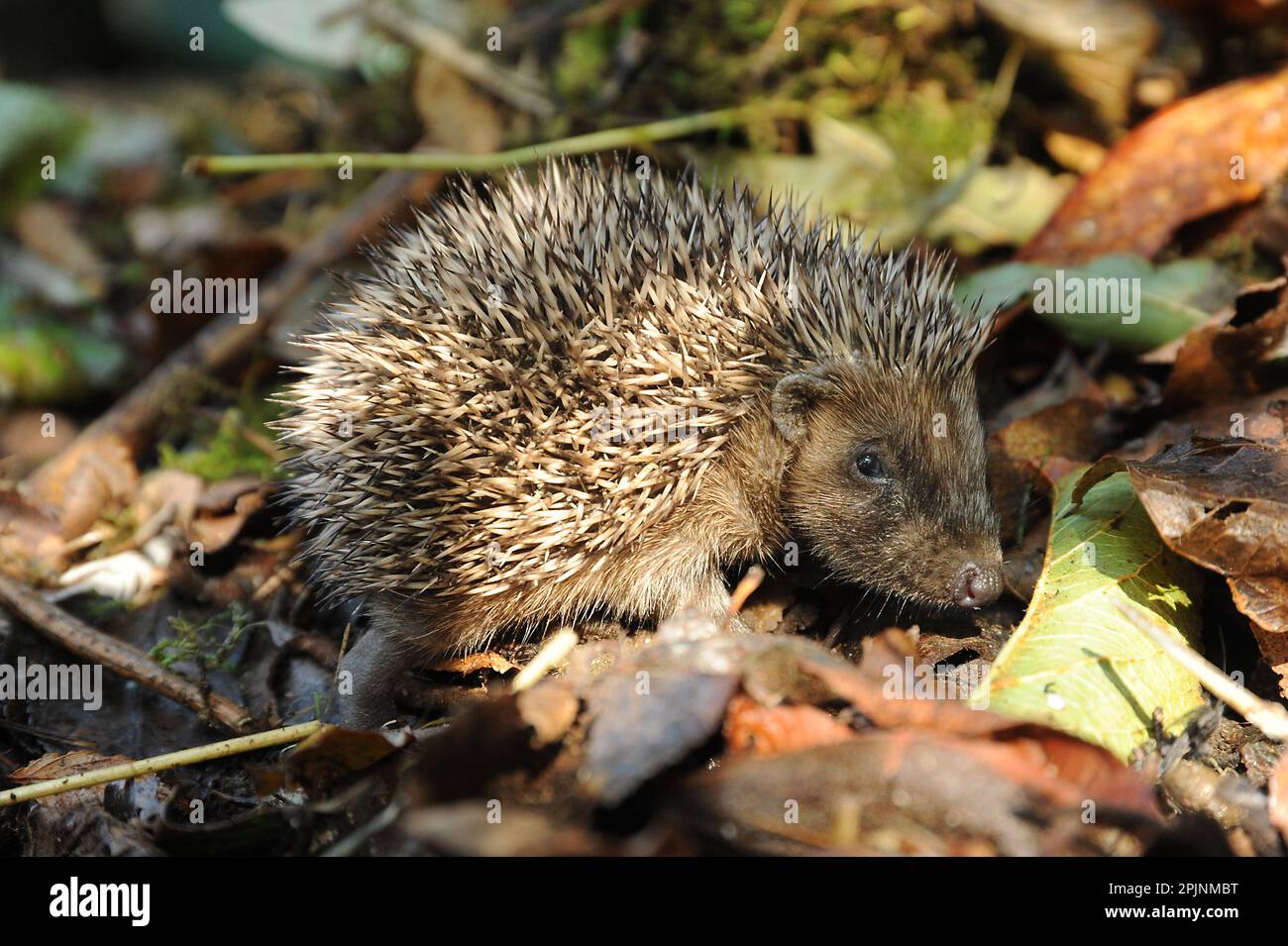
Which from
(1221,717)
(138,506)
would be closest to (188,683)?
(138,506)

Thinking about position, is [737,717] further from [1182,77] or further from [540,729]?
[1182,77]

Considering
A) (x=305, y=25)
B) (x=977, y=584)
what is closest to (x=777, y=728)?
(x=977, y=584)

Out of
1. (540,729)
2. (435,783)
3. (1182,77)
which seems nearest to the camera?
(435,783)

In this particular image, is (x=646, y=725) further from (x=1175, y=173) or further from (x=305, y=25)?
(x=305, y=25)

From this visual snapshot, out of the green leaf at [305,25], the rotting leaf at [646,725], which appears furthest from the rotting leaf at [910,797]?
the green leaf at [305,25]

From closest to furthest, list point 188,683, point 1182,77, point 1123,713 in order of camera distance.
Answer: point 1123,713 → point 188,683 → point 1182,77

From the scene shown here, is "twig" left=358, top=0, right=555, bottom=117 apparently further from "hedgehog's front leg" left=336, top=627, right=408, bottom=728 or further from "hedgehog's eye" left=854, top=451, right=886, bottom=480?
"hedgehog's front leg" left=336, top=627, right=408, bottom=728

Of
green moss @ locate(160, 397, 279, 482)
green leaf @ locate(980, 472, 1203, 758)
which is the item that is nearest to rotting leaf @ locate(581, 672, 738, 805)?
green leaf @ locate(980, 472, 1203, 758)
